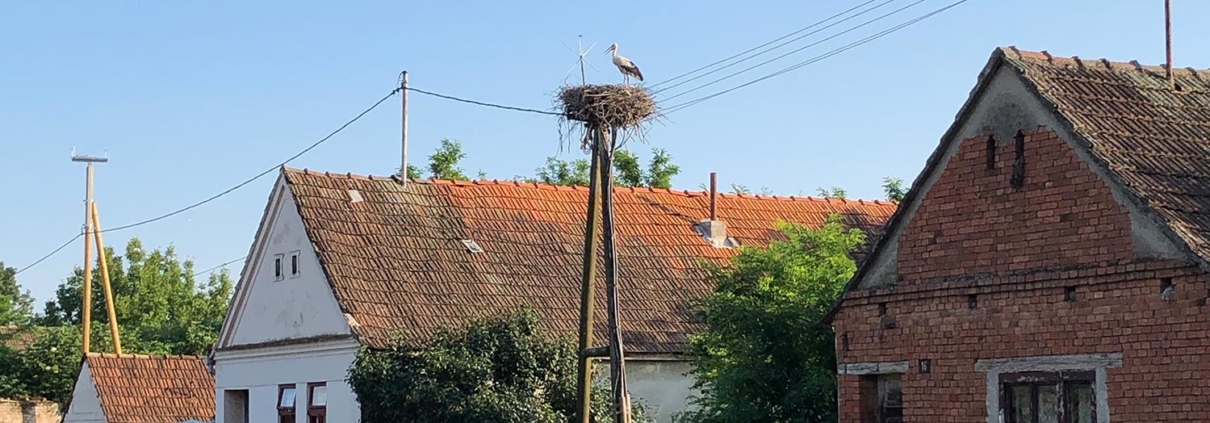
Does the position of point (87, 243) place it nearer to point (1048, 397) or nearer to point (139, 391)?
point (139, 391)

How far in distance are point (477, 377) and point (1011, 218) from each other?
31.6 feet

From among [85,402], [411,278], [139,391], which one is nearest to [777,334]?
[411,278]

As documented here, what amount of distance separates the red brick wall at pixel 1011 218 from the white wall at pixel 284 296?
11322mm

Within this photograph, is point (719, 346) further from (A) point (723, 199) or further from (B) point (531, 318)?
(A) point (723, 199)

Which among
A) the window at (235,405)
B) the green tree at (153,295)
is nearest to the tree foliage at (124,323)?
the green tree at (153,295)

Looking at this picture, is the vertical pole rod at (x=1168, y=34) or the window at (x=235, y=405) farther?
the window at (x=235, y=405)

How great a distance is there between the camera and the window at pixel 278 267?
2769 centimetres

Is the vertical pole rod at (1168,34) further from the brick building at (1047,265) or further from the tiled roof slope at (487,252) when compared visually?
the tiled roof slope at (487,252)

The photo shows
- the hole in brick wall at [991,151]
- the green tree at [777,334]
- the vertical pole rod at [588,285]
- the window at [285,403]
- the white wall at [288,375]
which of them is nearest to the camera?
the hole in brick wall at [991,151]

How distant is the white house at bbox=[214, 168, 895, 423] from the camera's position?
25688 mm

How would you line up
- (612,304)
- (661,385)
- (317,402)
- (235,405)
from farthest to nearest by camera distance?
(235,405)
(661,385)
(317,402)
(612,304)

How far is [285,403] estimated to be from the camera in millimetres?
27188

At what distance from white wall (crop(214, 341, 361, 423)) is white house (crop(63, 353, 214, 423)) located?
587 cm

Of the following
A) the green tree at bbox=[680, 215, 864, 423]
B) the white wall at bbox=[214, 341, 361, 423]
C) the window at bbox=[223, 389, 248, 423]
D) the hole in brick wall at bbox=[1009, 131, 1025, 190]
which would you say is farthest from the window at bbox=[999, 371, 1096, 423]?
the window at bbox=[223, 389, 248, 423]
